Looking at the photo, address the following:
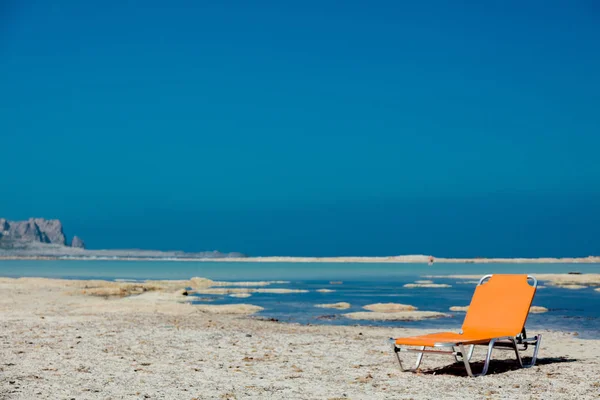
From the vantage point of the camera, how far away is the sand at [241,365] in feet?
28.3

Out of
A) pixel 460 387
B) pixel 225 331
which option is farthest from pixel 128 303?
pixel 460 387

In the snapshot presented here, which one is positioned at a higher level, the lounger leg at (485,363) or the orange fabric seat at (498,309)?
the orange fabric seat at (498,309)

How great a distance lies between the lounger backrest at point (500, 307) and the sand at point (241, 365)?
645mm

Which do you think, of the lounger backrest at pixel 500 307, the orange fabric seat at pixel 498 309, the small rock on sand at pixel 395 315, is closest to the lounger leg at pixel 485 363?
the orange fabric seat at pixel 498 309

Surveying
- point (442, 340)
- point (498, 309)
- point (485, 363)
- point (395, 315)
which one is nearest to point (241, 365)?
point (442, 340)

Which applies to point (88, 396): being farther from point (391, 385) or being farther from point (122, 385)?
point (391, 385)

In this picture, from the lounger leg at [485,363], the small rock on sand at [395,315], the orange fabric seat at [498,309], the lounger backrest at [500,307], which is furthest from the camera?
the small rock on sand at [395,315]

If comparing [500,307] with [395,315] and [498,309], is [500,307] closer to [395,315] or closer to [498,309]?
[498,309]

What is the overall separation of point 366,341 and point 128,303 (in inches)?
449

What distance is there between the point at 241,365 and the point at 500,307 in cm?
426

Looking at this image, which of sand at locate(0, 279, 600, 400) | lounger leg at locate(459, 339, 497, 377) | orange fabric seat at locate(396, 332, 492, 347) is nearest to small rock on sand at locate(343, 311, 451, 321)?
sand at locate(0, 279, 600, 400)

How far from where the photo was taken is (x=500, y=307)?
11.1 m

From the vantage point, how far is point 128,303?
23.0m

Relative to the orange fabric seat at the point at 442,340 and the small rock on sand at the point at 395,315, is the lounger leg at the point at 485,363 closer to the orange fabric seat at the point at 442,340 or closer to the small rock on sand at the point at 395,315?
the orange fabric seat at the point at 442,340
